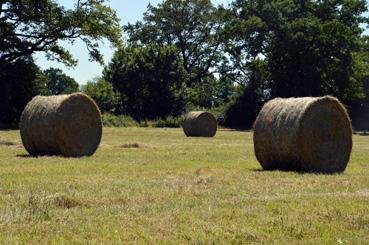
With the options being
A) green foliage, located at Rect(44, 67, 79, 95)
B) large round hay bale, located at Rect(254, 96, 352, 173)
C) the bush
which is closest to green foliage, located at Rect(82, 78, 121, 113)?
the bush

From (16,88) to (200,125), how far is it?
15.7 metres

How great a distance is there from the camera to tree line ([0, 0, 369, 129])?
32219 mm

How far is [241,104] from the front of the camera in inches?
2245

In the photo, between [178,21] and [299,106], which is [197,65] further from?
[299,106]

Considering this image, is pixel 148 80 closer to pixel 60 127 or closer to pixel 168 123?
pixel 168 123

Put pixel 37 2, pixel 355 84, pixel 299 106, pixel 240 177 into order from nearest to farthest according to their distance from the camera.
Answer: pixel 240 177, pixel 299 106, pixel 37 2, pixel 355 84

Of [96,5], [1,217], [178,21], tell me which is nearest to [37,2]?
[96,5]

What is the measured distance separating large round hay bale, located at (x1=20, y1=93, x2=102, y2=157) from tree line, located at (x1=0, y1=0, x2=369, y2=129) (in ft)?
39.5

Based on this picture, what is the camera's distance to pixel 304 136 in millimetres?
14477

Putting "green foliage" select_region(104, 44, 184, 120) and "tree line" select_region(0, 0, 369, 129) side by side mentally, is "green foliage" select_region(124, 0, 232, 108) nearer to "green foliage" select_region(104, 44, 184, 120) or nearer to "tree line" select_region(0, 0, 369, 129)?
"tree line" select_region(0, 0, 369, 129)

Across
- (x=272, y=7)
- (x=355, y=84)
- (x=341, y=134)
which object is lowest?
(x=341, y=134)

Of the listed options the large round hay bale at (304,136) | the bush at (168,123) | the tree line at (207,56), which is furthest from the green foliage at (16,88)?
the large round hay bale at (304,136)

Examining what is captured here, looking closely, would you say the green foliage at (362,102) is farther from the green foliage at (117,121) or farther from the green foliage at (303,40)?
the green foliage at (117,121)

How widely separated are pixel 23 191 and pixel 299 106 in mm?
7680
